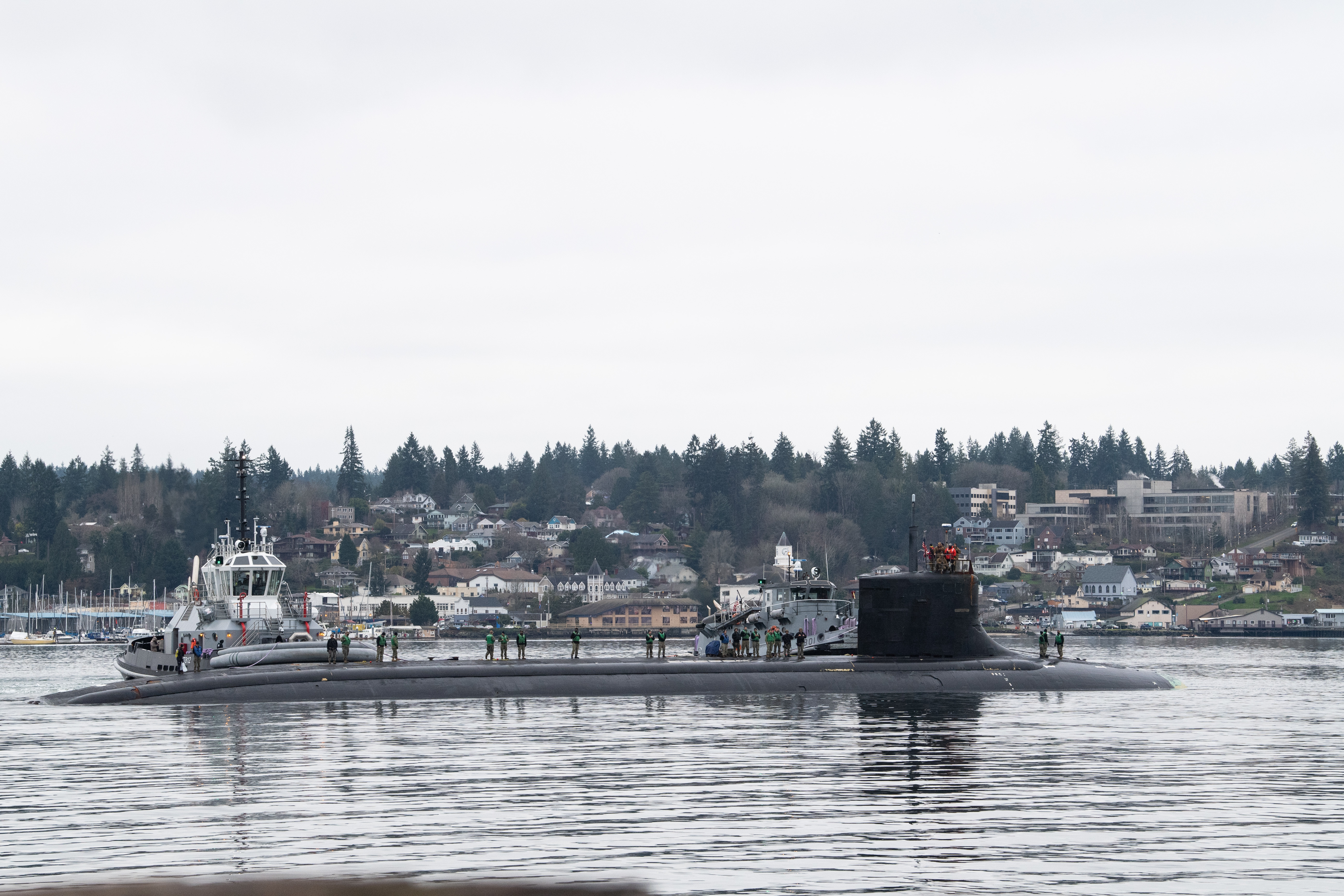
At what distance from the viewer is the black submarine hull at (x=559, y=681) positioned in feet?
152

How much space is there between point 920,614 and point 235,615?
25654mm

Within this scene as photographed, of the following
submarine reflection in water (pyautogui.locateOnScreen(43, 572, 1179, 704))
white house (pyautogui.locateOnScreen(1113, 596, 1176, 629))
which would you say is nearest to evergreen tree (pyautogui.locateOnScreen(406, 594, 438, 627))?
white house (pyautogui.locateOnScreen(1113, 596, 1176, 629))

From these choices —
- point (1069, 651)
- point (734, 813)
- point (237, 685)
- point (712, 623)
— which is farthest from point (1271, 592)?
point (734, 813)

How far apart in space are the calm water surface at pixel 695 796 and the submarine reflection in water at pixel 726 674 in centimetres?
67

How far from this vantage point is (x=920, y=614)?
51.3 m

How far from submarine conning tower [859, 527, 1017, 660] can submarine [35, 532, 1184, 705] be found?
4cm

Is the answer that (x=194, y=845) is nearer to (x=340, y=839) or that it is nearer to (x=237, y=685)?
(x=340, y=839)

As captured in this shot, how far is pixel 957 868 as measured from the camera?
67.5 feet

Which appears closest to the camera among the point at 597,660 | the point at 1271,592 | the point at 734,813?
the point at 734,813

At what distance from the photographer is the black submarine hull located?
46.3 meters

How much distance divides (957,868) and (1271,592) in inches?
7596

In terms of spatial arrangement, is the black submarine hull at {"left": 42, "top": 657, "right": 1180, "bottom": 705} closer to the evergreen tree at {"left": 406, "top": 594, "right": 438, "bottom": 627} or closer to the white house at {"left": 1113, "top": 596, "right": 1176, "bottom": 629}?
the evergreen tree at {"left": 406, "top": 594, "right": 438, "bottom": 627}

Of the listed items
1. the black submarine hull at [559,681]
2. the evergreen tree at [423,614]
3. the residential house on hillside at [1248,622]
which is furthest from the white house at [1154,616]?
the black submarine hull at [559,681]

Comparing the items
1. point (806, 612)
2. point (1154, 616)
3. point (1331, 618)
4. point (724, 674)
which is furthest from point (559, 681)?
point (1154, 616)
